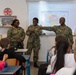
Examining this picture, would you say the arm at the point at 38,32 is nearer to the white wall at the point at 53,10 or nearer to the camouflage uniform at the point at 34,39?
the camouflage uniform at the point at 34,39

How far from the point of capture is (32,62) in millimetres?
6895

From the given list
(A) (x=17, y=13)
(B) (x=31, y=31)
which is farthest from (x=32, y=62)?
(A) (x=17, y=13)

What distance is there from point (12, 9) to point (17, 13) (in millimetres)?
229

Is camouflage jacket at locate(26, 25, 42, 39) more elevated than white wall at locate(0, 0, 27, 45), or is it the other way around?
white wall at locate(0, 0, 27, 45)

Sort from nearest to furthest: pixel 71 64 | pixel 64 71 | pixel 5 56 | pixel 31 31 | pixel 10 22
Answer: pixel 64 71, pixel 71 64, pixel 5 56, pixel 31 31, pixel 10 22

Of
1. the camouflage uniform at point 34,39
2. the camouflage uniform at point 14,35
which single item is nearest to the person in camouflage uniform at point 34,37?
the camouflage uniform at point 34,39

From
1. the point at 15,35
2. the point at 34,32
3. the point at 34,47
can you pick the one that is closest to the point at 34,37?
the point at 34,32

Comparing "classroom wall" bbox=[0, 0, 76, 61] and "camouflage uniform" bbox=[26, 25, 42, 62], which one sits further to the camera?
"classroom wall" bbox=[0, 0, 76, 61]

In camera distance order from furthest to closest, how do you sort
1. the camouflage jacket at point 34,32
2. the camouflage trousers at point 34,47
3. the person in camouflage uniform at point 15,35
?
1. the camouflage trousers at point 34,47
2. the camouflage jacket at point 34,32
3. the person in camouflage uniform at point 15,35

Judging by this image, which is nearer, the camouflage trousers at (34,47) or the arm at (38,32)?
the arm at (38,32)

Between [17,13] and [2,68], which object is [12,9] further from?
[2,68]

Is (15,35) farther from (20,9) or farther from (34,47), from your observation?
(20,9)

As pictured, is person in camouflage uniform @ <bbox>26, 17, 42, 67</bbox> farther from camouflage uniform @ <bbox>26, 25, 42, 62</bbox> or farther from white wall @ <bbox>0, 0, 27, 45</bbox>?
white wall @ <bbox>0, 0, 27, 45</bbox>

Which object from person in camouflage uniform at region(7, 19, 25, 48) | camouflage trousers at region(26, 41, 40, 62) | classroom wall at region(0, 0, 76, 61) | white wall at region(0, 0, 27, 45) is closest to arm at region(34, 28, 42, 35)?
camouflage trousers at region(26, 41, 40, 62)
